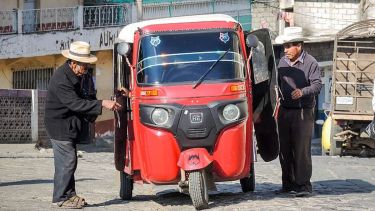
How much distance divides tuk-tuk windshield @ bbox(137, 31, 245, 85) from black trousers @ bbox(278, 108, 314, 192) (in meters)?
1.12

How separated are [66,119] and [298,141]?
2.98m

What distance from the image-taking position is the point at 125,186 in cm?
1065

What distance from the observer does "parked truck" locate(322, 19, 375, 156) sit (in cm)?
2102

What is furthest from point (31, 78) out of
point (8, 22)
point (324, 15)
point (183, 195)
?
point (183, 195)

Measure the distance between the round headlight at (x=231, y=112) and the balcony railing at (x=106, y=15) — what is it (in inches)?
797

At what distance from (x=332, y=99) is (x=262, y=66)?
11942 mm

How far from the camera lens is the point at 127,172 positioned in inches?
400

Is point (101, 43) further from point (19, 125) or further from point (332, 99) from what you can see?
point (332, 99)

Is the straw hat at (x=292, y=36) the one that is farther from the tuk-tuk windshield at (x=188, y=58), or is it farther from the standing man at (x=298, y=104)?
the tuk-tuk windshield at (x=188, y=58)

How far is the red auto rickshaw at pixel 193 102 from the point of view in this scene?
933cm

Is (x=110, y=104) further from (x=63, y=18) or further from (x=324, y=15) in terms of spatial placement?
(x=324, y=15)

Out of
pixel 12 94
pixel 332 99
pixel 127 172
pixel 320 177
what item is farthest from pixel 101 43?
pixel 127 172

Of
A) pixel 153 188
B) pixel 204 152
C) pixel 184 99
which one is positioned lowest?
pixel 153 188

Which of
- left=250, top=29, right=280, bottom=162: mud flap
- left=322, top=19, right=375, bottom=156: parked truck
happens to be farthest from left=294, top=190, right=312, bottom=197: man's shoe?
left=322, top=19, right=375, bottom=156: parked truck
